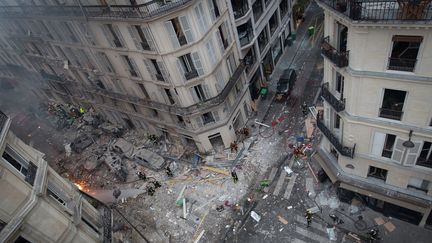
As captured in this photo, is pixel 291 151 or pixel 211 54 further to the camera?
pixel 291 151

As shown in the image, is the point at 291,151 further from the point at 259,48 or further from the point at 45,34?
the point at 45,34

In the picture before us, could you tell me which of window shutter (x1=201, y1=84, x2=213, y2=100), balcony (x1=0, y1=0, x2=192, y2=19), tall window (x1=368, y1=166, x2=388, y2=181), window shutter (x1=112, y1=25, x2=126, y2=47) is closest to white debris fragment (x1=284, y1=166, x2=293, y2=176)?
tall window (x1=368, y1=166, x2=388, y2=181)

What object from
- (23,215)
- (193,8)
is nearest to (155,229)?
(23,215)

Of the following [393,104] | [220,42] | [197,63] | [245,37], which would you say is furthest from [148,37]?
[393,104]

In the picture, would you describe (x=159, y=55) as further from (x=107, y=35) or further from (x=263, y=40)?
(x=263, y=40)

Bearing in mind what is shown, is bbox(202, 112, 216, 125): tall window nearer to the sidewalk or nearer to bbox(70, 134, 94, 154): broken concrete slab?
the sidewalk
